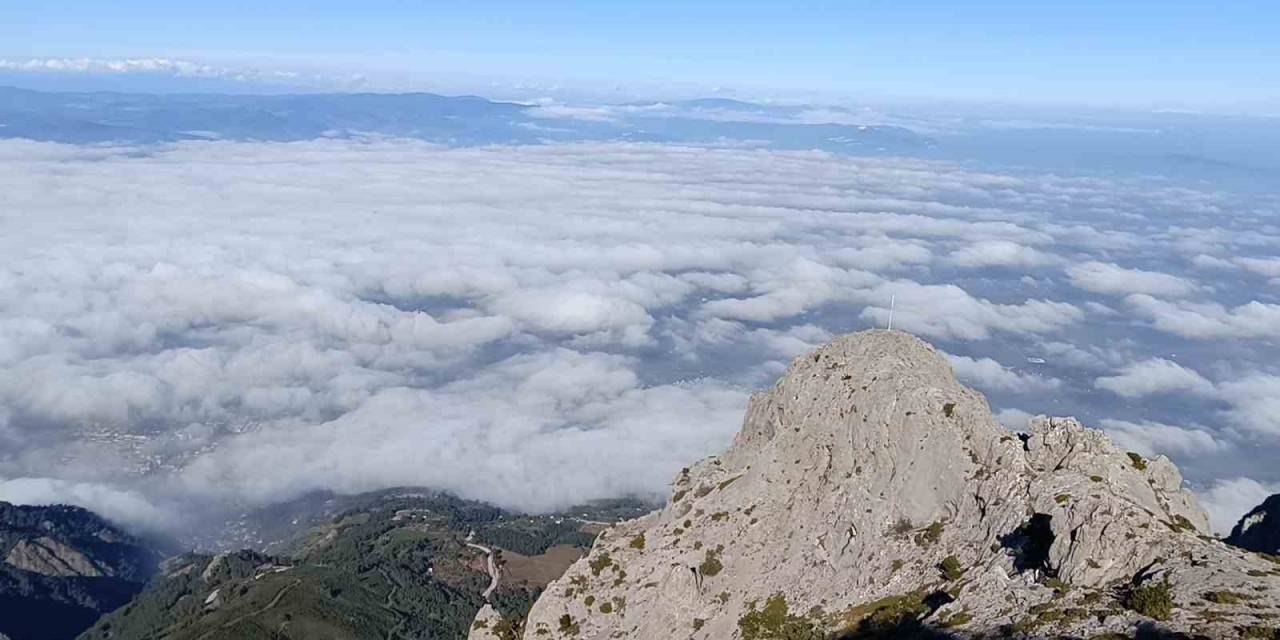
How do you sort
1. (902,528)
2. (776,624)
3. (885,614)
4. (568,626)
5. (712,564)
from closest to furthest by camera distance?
(885,614) → (776,624) → (902,528) → (712,564) → (568,626)

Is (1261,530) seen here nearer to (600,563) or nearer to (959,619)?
(959,619)

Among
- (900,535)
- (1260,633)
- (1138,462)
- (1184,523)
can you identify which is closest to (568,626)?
(900,535)

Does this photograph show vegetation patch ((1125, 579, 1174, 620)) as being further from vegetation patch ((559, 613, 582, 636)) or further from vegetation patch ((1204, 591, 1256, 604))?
vegetation patch ((559, 613, 582, 636))

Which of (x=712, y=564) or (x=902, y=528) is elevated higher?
(x=902, y=528)

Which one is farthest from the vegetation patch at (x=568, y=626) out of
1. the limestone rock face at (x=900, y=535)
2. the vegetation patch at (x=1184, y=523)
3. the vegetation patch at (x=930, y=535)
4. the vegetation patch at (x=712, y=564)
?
Answer: the vegetation patch at (x=1184, y=523)

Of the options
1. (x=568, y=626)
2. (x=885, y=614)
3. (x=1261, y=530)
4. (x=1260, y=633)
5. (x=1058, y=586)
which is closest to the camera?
(x=1260, y=633)

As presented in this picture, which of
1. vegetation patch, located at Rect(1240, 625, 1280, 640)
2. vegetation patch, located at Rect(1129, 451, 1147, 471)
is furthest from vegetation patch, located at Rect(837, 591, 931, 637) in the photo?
vegetation patch, located at Rect(1129, 451, 1147, 471)

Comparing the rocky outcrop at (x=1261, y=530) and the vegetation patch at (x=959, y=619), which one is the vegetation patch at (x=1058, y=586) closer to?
the vegetation patch at (x=959, y=619)

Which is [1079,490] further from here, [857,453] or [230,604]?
[230,604]
